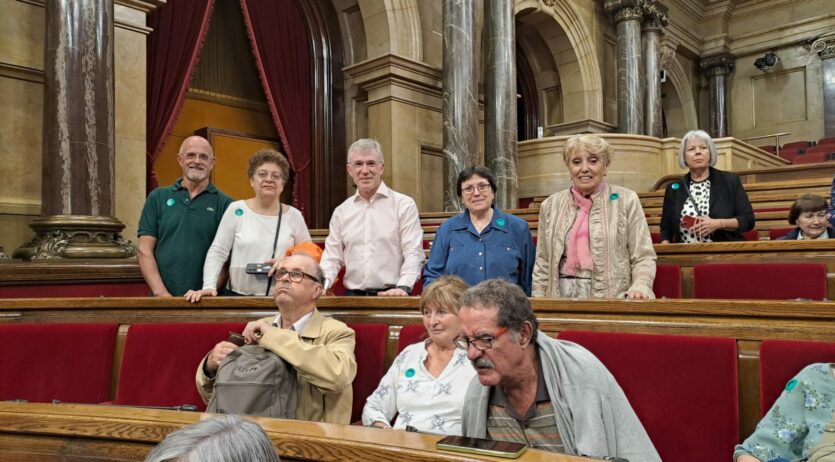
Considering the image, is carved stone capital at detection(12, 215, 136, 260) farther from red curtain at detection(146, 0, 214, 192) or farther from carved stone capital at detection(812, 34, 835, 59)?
carved stone capital at detection(812, 34, 835, 59)

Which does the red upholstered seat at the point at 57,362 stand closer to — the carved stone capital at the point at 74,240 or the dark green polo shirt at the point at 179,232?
the dark green polo shirt at the point at 179,232

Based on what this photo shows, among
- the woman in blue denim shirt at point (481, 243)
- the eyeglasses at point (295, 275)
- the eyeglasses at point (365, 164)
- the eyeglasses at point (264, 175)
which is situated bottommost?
the eyeglasses at point (295, 275)

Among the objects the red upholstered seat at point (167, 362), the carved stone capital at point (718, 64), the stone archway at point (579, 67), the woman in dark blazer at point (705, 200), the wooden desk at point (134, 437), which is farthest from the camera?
the carved stone capital at point (718, 64)

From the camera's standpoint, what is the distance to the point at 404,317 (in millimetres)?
2211

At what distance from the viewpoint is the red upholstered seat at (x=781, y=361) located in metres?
1.47

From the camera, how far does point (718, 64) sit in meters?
12.9

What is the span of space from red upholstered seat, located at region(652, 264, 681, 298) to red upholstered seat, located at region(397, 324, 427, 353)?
110 centimetres

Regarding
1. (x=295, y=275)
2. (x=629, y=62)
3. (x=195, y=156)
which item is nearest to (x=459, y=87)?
(x=195, y=156)

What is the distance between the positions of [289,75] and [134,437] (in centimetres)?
580

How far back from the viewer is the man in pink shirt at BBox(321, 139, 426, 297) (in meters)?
2.48

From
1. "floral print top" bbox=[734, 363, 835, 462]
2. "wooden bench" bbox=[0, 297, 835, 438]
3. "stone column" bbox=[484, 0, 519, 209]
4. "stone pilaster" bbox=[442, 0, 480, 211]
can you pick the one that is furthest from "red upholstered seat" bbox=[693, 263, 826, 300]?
"stone column" bbox=[484, 0, 519, 209]

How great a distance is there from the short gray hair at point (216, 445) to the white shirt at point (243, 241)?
174 centimetres

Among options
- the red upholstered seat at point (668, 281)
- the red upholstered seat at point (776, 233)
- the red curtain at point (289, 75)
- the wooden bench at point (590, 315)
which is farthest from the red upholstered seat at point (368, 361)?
the red curtain at point (289, 75)

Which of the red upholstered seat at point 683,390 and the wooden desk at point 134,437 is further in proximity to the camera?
the red upholstered seat at point 683,390
